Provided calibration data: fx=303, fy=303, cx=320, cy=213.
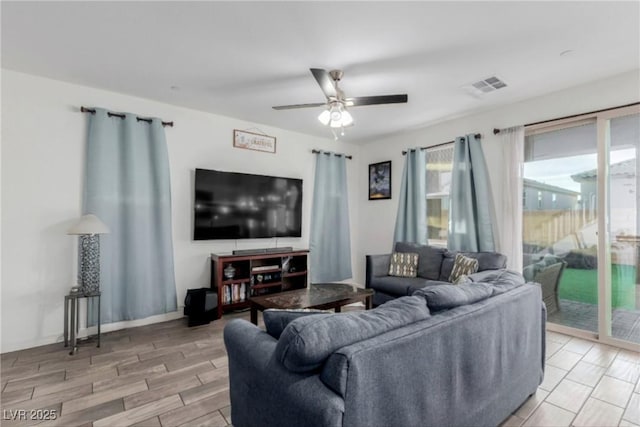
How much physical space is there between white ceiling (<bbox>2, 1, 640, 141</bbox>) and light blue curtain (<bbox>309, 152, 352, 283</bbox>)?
166 centimetres

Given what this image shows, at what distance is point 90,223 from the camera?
108 inches

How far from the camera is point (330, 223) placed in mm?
4910

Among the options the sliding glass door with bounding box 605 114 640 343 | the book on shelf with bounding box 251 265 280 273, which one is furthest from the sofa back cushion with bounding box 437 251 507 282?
the book on shelf with bounding box 251 265 280 273

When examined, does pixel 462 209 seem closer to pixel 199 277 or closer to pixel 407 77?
pixel 407 77

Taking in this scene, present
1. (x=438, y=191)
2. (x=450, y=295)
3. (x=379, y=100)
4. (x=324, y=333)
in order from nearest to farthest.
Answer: (x=324, y=333)
(x=450, y=295)
(x=379, y=100)
(x=438, y=191)

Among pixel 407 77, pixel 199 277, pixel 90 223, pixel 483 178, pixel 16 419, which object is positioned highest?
pixel 407 77

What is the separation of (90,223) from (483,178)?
4.19 metres

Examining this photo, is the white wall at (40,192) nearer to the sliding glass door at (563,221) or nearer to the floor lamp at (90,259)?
the floor lamp at (90,259)

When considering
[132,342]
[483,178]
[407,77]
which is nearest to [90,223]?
[132,342]

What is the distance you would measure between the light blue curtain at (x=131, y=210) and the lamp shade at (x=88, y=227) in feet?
1.05

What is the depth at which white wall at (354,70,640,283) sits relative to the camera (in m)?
2.88

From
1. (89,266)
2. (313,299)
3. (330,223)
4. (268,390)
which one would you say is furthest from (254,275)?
(268,390)

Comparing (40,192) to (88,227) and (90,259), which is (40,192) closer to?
(88,227)

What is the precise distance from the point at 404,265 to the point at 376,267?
358 mm
